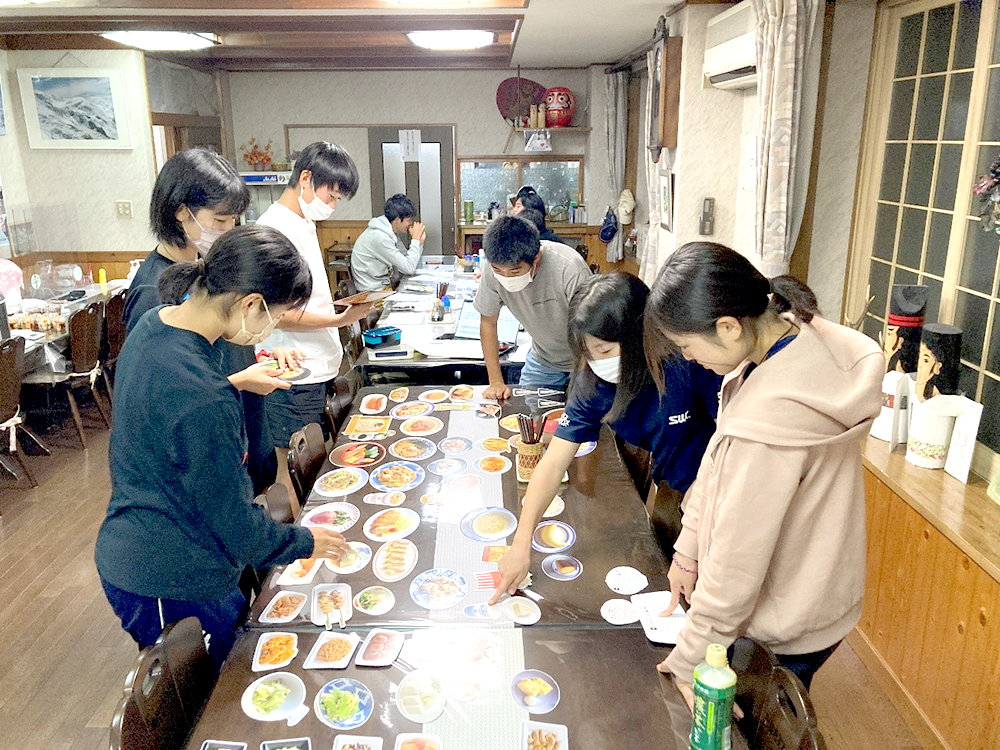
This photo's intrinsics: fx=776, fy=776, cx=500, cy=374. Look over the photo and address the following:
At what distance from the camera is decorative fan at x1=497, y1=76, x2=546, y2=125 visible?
8.05m

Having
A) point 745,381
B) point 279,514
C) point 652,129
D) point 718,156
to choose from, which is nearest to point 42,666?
point 279,514

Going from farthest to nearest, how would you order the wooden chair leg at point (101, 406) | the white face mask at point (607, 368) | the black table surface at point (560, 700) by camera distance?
the wooden chair leg at point (101, 406), the white face mask at point (607, 368), the black table surface at point (560, 700)

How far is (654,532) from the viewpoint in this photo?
211cm

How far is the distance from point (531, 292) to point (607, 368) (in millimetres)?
1164

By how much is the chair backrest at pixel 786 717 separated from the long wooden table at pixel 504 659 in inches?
2.7

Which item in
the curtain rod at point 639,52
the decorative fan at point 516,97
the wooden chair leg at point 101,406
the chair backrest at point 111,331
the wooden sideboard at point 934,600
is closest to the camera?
the wooden sideboard at point 934,600

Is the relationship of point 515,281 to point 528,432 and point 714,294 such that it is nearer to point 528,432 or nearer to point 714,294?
point 528,432

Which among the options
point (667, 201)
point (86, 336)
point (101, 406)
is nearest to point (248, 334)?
point (86, 336)

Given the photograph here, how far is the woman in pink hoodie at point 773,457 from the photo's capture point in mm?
1301

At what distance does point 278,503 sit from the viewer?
6.92ft

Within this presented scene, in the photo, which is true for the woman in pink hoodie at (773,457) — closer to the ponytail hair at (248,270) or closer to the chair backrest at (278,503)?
the ponytail hair at (248,270)

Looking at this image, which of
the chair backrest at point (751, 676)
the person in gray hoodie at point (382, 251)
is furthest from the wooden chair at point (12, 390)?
the chair backrest at point (751, 676)

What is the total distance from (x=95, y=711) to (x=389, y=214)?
13.9ft

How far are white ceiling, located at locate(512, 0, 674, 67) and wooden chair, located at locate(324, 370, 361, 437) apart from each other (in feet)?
7.61
